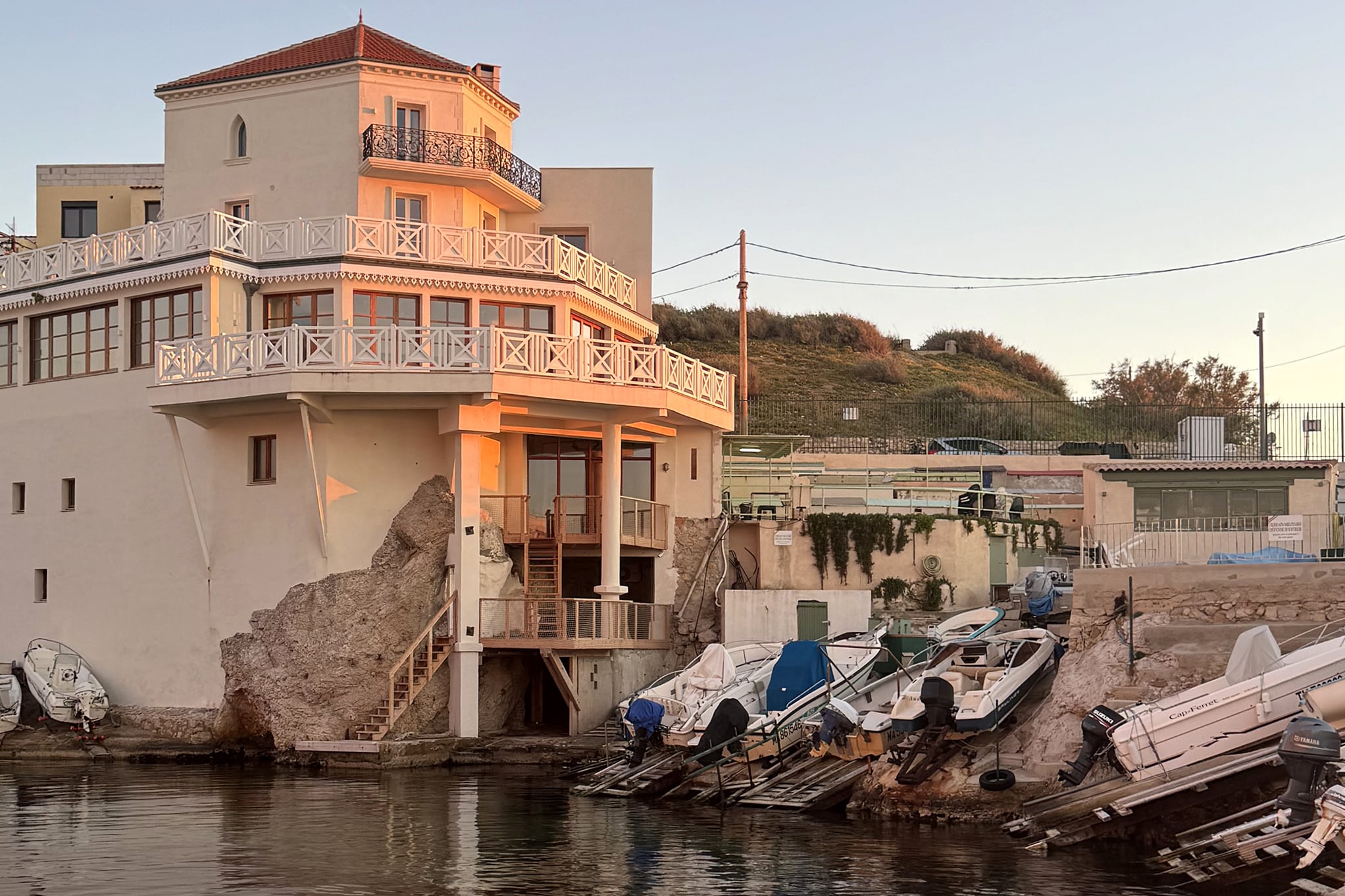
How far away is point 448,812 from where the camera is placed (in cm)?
2423

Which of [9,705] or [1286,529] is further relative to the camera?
[9,705]

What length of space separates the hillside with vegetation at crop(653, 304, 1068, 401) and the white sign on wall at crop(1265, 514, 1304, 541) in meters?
38.8

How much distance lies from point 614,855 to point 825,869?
2.94m

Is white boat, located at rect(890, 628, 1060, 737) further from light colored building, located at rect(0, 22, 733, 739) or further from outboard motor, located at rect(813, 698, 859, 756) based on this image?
light colored building, located at rect(0, 22, 733, 739)

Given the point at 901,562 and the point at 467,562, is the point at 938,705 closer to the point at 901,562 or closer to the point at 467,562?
the point at 467,562

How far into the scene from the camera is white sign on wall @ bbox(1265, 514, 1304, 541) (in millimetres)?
28062

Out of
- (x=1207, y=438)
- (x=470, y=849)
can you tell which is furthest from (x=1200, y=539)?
(x=470, y=849)

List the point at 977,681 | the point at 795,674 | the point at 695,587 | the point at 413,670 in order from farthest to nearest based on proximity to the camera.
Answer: the point at 695,587 < the point at 413,670 < the point at 795,674 < the point at 977,681

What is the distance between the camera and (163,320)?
34031 mm

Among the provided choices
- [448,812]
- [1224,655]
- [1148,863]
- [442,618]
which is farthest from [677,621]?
[1148,863]

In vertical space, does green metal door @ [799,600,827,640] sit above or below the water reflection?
above

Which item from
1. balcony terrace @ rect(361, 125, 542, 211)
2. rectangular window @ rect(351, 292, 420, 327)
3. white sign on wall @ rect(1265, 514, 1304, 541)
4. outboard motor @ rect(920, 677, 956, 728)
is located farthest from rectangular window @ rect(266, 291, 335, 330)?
white sign on wall @ rect(1265, 514, 1304, 541)

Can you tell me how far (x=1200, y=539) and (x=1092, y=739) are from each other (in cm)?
1501

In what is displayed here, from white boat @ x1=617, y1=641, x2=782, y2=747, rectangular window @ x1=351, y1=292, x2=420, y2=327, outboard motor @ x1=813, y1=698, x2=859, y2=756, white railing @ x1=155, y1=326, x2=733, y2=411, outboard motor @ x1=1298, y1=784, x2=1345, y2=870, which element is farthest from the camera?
rectangular window @ x1=351, y1=292, x2=420, y2=327
